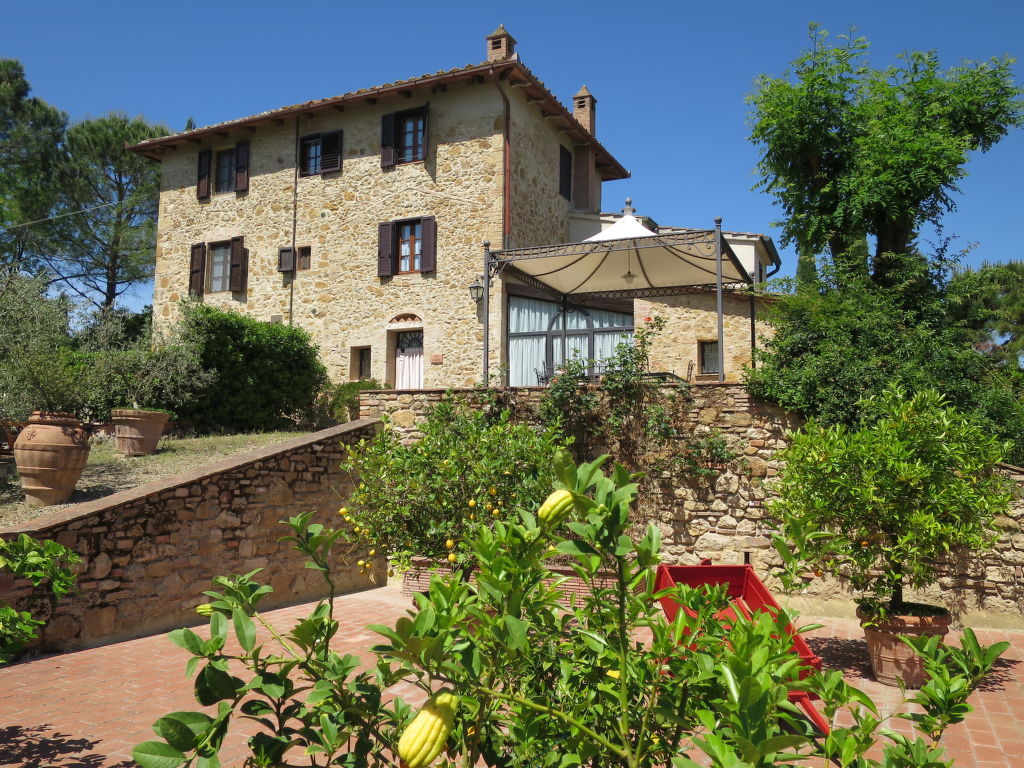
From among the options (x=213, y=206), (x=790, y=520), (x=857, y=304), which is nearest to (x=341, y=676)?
(x=790, y=520)

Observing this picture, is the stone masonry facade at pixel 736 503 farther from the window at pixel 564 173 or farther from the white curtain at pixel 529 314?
the window at pixel 564 173

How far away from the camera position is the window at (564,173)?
16.6 metres

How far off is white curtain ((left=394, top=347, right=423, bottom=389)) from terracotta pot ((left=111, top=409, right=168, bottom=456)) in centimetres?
590

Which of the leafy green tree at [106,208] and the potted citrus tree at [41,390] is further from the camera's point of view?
the leafy green tree at [106,208]

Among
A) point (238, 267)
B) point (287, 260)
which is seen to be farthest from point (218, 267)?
point (287, 260)

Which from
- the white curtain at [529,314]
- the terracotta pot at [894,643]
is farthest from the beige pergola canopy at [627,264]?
the terracotta pot at [894,643]

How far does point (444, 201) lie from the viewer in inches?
581

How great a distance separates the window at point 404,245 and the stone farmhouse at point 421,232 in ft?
0.11

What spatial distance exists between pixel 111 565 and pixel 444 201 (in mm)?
10322

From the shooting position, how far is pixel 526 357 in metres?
14.3

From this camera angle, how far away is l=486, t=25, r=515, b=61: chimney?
1481 centimetres

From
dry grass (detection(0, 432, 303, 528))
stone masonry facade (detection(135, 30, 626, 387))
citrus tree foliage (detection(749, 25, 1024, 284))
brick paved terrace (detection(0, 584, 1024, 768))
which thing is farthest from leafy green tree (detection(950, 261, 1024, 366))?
dry grass (detection(0, 432, 303, 528))

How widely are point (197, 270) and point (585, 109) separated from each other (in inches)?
420

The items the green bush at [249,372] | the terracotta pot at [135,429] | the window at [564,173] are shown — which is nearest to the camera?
the terracotta pot at [135,429]
